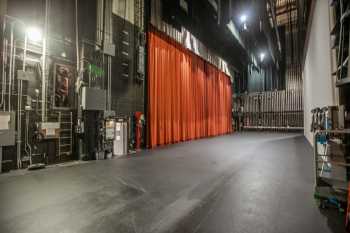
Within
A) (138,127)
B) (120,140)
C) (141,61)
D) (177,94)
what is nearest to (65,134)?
(120,140)

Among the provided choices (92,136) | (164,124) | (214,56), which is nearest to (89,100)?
(92,136)

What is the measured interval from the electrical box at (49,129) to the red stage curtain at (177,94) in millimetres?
2662

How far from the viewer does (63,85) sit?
3982mm

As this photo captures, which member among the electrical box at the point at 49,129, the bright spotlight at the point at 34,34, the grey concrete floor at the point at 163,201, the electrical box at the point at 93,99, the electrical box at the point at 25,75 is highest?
the bright spotlight at the point at 34,34

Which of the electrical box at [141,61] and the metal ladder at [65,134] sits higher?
the electrical box at [141,61]

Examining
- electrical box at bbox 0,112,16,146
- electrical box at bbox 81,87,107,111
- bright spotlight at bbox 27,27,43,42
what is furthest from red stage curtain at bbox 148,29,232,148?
electrical box at bbox 0,112,16,146

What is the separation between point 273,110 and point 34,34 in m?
13.4

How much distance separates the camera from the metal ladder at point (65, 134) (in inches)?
155

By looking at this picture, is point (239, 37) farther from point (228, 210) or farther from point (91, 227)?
point (91, 227)

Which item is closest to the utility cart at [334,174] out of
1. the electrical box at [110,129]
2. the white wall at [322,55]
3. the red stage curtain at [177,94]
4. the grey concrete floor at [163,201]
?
the grey concrete floor at [163,201]

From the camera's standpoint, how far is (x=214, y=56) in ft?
34.7

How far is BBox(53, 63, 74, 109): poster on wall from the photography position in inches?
152

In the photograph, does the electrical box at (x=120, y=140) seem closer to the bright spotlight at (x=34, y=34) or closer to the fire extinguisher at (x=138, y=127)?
the fire extinguisher at (x=138, y=127)

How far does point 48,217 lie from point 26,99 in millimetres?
2626
